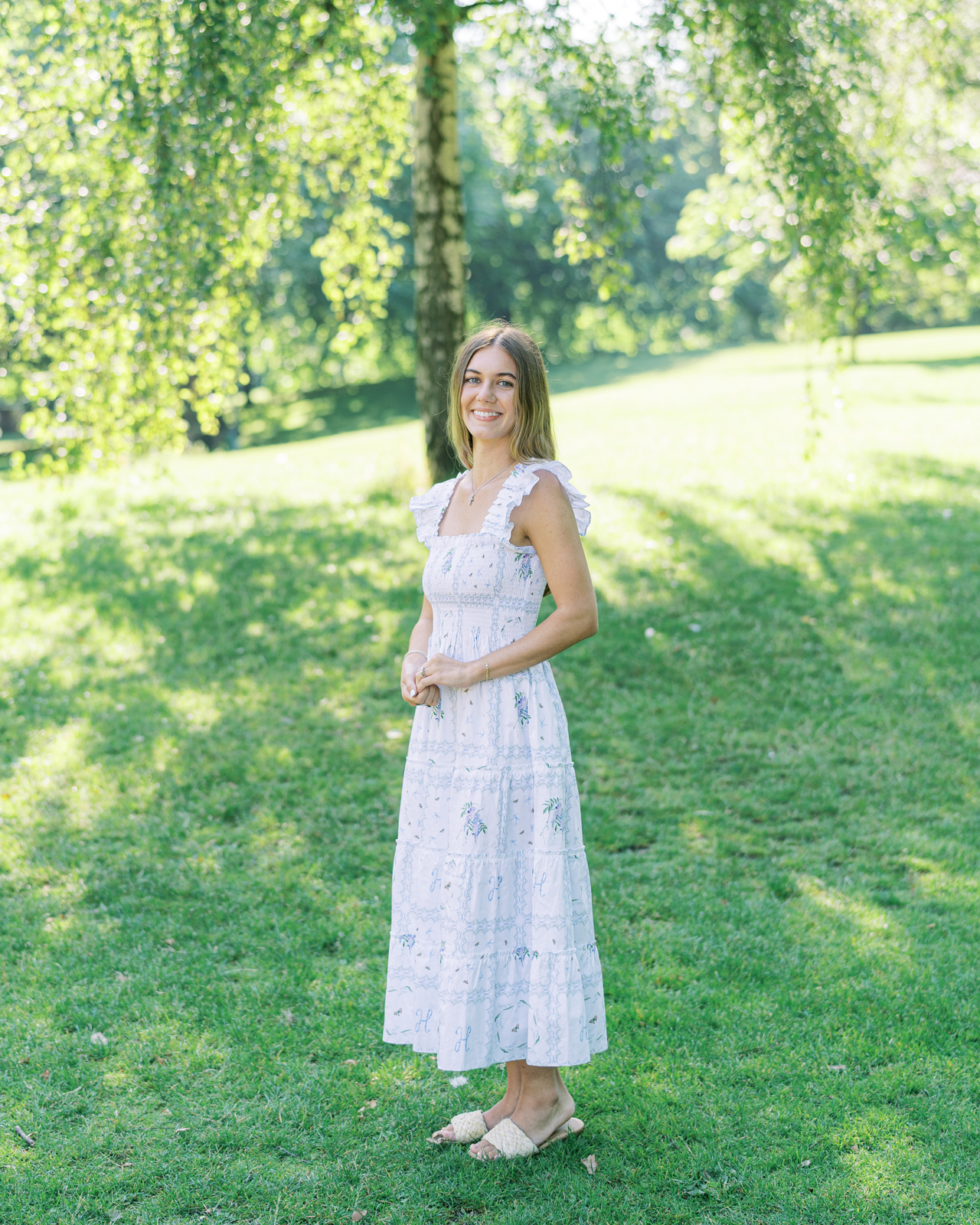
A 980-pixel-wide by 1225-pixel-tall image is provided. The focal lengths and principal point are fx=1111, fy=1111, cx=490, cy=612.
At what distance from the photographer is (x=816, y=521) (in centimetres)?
1030

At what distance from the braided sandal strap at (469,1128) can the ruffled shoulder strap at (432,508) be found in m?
1.90

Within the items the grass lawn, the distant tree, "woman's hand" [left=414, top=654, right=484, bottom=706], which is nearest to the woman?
"woman's hand" [left=414, top=654, right=484, bottom=706]

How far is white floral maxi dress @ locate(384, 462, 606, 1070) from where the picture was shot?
3256mm

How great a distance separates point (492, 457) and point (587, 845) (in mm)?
3023

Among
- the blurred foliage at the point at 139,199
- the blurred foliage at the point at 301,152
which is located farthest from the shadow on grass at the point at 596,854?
the blurred foliage at the point at 139,199

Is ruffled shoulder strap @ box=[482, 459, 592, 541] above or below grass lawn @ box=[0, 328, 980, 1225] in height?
above

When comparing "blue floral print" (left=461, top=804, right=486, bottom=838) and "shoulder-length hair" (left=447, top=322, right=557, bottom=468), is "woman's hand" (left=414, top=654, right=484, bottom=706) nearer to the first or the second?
"blue floral print" (left=461, top=804, right=486, bottom=838)

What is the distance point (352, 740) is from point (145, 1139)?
11.4 feet

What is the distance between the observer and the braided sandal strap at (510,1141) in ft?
11.5

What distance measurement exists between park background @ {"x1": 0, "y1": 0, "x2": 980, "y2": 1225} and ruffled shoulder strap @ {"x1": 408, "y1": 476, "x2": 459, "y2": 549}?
2.01m

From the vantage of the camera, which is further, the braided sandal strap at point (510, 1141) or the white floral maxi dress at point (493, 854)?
the braided sandal strap at point (510, 1141)

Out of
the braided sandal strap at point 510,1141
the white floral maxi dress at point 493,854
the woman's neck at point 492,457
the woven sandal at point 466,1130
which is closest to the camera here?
the white floral maxi dress at point 493,854

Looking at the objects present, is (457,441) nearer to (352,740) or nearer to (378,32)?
(352,740)

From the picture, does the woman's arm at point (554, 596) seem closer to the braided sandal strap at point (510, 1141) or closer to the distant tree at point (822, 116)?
the braided sandal strap at point (510, 1141)
